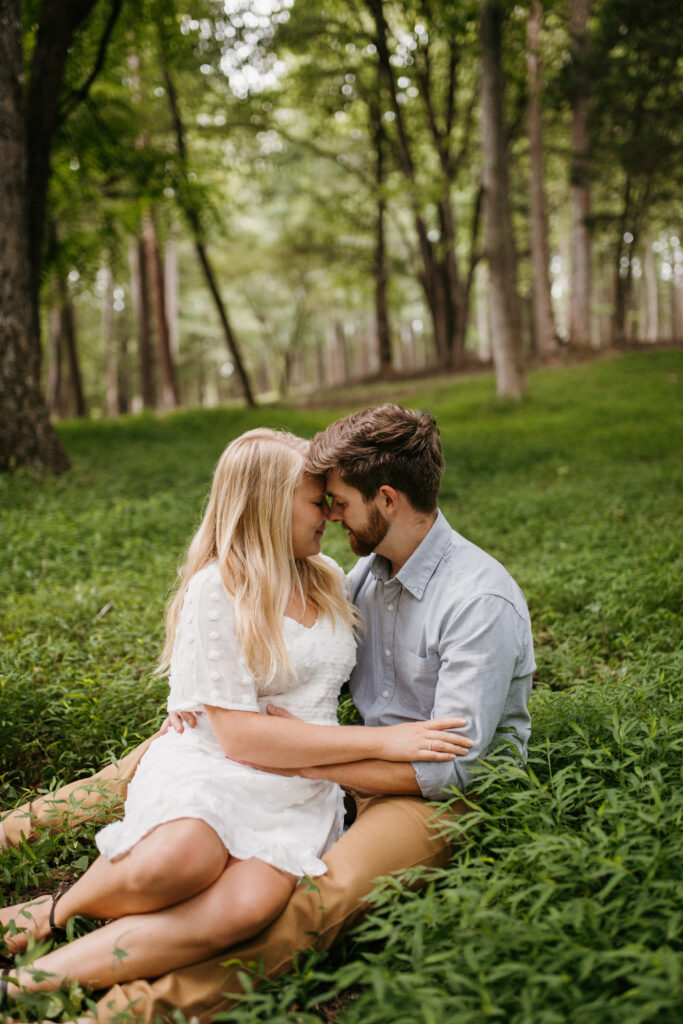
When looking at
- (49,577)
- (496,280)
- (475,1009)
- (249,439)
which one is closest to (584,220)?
(496,280)

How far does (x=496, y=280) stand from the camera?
500 inches

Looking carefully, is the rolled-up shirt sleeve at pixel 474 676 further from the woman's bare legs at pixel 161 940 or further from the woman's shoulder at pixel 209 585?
the woman's shoulder at pixel 209 585

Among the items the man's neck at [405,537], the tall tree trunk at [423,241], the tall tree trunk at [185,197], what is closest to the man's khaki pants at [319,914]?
the man's neck at [405,537]

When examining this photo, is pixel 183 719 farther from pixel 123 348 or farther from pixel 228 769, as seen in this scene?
pixel 123 348

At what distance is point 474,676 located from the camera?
236 centimetres

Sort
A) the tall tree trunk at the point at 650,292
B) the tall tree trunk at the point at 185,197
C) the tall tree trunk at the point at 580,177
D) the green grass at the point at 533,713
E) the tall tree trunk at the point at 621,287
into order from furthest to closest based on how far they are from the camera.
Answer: the tall tree trunk at the point at 650,292 < the tall tree trunk at the point at 621,287 < the tall tree trunk at the point at 580,177 < the tall tree trunk at the point at 185,197 < the green grass at the point at 533,713

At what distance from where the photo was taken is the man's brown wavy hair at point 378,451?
8.36 feet

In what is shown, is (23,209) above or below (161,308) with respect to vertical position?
below

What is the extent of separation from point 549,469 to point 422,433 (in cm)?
695

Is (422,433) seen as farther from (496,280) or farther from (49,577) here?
(496,280)

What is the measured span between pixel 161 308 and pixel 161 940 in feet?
54.8

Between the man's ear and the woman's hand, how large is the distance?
0.76m

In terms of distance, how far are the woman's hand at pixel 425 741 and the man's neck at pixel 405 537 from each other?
0.65 m

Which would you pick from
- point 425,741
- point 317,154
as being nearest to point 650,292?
point 317,154
